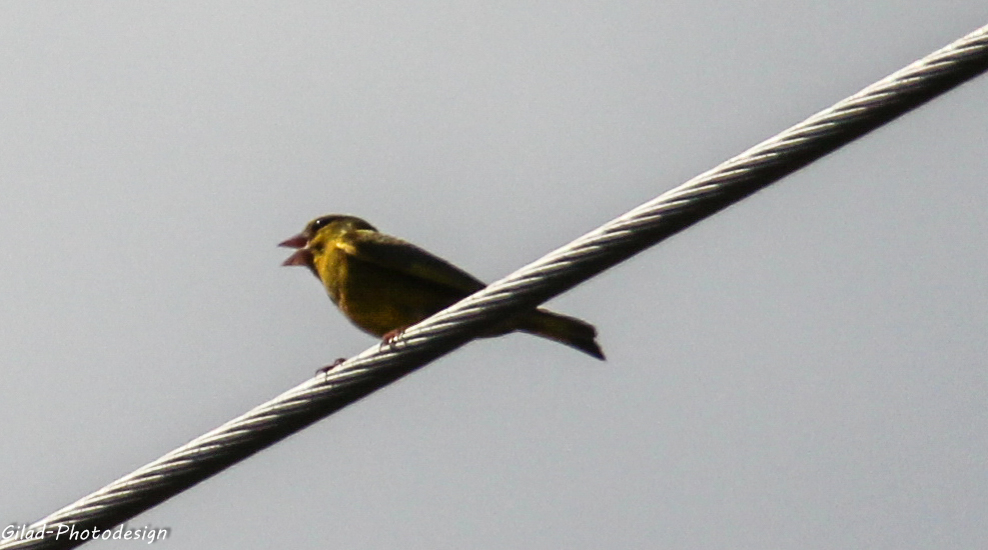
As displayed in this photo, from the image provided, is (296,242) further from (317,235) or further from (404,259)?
(404,259)

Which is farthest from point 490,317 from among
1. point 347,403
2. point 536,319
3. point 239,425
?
point 536,319

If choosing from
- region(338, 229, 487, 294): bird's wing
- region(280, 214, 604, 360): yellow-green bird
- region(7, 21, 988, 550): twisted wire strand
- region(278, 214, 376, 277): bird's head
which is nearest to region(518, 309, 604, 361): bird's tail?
region(280, 214, 604, 360): yellow-green bird

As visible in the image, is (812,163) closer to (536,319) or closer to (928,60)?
(928,60)

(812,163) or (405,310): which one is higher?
(405,310)

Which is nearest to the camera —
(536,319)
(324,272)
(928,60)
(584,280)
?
(928,60)

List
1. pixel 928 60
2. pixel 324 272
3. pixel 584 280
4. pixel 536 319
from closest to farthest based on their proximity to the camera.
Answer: pixel 928 60, pixel 584 280, pixel 536 319, pixel 324 272

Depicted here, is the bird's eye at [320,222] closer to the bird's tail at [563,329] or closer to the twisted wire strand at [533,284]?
the bird's tail at [563,329]

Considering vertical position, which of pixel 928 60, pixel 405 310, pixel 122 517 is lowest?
pixel 122 517
